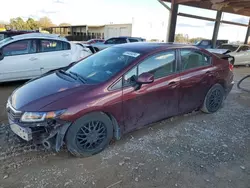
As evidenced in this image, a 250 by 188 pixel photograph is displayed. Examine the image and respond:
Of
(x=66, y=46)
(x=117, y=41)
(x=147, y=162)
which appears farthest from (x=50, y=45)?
(x=117, y=41)

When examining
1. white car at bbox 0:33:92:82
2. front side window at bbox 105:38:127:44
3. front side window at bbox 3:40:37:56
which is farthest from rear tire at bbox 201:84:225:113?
front side window at bbox 105:38:127:44

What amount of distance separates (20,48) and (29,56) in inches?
12.6

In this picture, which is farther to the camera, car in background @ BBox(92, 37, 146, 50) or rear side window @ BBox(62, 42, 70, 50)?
car in background @ BBox(92, 37, 146, 50)

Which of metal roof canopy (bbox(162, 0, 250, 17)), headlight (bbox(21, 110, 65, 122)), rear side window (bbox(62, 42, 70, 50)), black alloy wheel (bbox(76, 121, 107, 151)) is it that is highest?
metal roof canopy (bbox(162, 0, 250, 17))

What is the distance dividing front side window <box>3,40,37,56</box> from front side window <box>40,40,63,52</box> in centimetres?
22

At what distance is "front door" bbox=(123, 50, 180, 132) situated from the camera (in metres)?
3.00

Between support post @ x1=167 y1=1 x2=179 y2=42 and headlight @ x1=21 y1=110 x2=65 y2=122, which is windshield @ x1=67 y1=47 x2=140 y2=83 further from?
support post @ x1=167 y1=1 x2=179 y2=42

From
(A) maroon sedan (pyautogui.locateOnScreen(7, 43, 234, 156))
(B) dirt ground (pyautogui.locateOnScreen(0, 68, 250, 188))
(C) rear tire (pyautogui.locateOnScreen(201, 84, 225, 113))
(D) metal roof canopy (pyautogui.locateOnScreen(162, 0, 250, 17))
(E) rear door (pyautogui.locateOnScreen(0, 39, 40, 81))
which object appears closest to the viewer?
(B) dirt ground (pyautogui.locateOnScreen(0, 68, 250, 188))

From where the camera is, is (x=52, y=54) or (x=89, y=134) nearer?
(x=89, y=134)

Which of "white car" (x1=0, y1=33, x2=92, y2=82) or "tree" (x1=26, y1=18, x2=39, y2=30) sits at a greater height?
"tree" (x1=26, y1=18, x2=39, y2=30)

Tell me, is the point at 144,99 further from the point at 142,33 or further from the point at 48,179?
the point at 142,33

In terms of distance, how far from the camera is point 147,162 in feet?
9.02

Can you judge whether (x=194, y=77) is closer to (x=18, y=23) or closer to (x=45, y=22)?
(x=18, y=23)

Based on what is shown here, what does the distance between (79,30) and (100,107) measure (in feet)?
126
